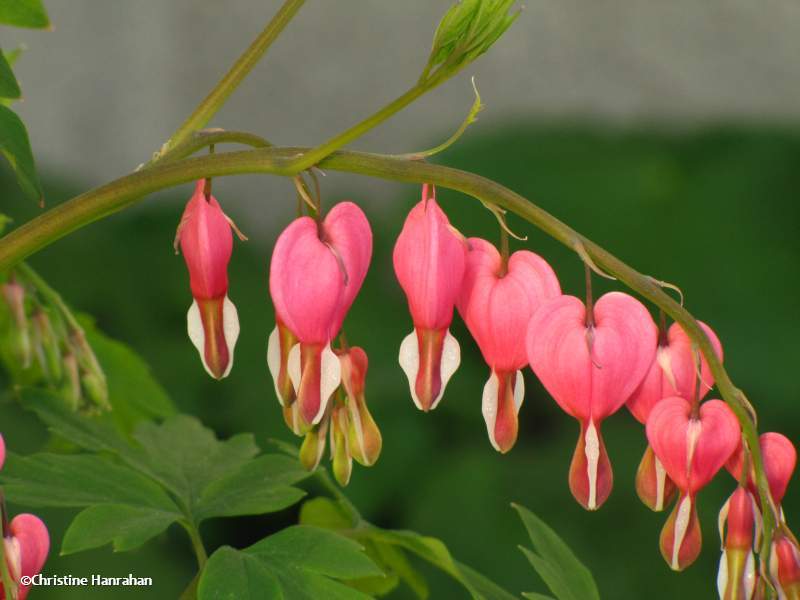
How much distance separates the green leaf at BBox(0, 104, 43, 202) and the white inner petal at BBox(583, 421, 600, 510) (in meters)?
0.30

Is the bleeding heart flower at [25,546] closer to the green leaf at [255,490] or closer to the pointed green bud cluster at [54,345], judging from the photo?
the green leaf at [255,490]

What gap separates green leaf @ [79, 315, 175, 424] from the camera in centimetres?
A: 107

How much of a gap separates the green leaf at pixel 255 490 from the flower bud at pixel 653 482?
0.74 feet

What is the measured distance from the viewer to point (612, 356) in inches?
23.8

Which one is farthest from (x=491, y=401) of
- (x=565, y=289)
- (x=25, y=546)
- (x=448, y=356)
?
(x=565, y=289)

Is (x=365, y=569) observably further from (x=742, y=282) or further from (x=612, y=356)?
(x=742, y=282)

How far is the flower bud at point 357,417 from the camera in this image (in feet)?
2.19

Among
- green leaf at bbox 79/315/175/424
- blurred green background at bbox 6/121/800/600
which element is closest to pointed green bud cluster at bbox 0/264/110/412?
green leaf at bbox 79/315/175/424

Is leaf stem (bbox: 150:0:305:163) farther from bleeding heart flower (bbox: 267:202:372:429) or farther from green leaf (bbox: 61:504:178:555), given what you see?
green leaf (bbox: 61:504:178:555)

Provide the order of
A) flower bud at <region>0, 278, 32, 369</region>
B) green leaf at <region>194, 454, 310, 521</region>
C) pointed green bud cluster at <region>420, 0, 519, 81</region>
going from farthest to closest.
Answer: flower bud at <region>0, 278, 32, 369</region> → green leaf at <region>194, 454, 310, 521</region> → pointed green bud cluster at <region>420, 0, 519, 81</region>

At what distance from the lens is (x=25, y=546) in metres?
0.66

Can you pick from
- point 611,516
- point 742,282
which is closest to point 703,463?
point 611,516

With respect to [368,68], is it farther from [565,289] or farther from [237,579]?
[237,579]

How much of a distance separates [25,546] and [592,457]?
0.31 m
